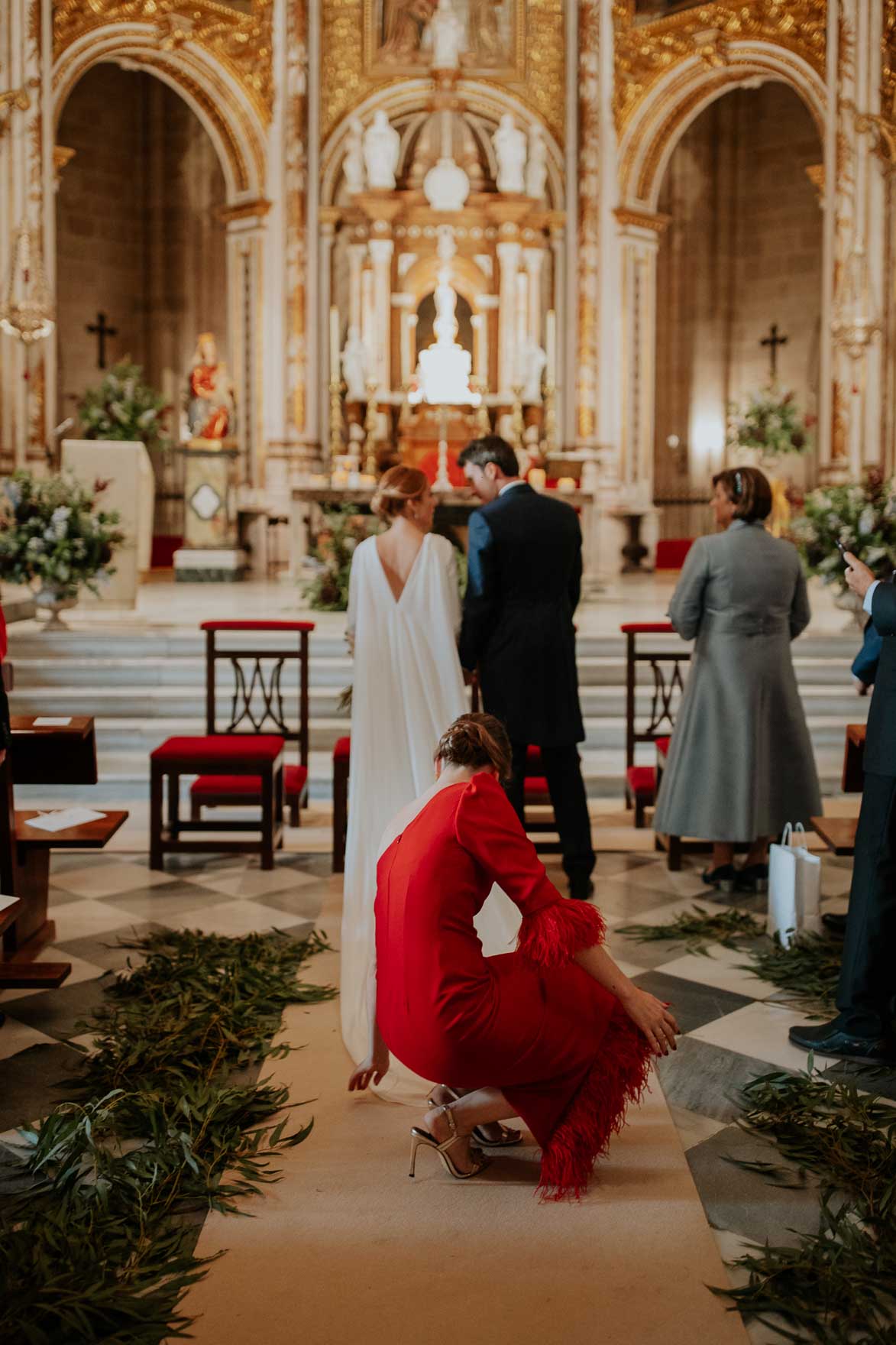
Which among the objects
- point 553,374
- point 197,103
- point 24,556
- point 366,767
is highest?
point 197,103

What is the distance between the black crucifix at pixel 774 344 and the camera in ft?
59.1

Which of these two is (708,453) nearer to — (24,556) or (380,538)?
(24,556)

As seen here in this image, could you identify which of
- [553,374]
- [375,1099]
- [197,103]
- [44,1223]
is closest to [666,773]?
[375,1099]

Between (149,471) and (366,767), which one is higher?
(149,471)

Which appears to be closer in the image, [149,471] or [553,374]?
[149,471]

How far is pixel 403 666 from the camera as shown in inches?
159

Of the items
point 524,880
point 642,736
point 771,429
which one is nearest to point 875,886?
point 524,880

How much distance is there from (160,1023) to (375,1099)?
2.35 ft

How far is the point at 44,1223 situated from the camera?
2.66m

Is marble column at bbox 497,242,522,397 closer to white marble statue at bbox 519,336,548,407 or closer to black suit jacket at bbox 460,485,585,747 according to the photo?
white marble statue at bbox 519,336,548,407

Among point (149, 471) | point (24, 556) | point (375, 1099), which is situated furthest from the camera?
point (149, 471)

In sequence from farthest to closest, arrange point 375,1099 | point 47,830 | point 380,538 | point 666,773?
point 666,773 → point 47,830 → point 380,538 → point 375,1099

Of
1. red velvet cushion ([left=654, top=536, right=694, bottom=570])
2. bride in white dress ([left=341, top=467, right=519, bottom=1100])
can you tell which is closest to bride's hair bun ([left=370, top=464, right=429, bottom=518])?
bride in white dress ([left=341, top=467, right=519, bottom=1100])

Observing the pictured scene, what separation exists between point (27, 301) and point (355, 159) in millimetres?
4535
